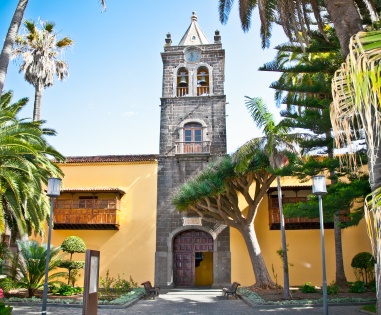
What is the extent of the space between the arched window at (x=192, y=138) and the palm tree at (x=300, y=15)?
1002 centimetres

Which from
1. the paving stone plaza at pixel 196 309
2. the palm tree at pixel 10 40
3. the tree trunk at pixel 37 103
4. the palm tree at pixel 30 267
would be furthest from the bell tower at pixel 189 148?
the palm tree at pixel 10 40

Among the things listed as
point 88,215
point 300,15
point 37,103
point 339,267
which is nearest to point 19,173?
point 88,215

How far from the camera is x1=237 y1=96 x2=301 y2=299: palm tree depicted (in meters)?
14.4

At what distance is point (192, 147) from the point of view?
21594 mm

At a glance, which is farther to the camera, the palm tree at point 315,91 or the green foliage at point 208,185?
the green foliage at point 208,185

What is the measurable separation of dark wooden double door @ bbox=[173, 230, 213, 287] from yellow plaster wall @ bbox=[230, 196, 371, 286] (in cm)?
152

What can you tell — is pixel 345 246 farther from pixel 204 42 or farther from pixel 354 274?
pixel 204 42

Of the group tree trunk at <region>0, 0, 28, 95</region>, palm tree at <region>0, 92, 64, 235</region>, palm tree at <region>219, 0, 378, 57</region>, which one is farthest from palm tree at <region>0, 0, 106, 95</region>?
palm tree at <region>219, 0, 378, 57</region>

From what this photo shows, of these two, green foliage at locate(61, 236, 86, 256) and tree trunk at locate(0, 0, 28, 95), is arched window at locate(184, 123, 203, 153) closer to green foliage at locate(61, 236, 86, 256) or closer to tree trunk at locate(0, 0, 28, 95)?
green foliage at locate(61, 236, 86, 256)

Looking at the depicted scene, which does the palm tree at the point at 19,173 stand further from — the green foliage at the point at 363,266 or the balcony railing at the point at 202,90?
the green foliage at the point at 363,266

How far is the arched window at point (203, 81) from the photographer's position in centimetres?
2278

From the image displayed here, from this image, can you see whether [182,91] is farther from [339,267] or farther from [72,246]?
[339,267]

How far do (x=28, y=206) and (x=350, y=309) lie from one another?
10883 millimetres

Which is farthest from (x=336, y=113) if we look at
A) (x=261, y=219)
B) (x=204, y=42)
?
(x=204, y=42)
